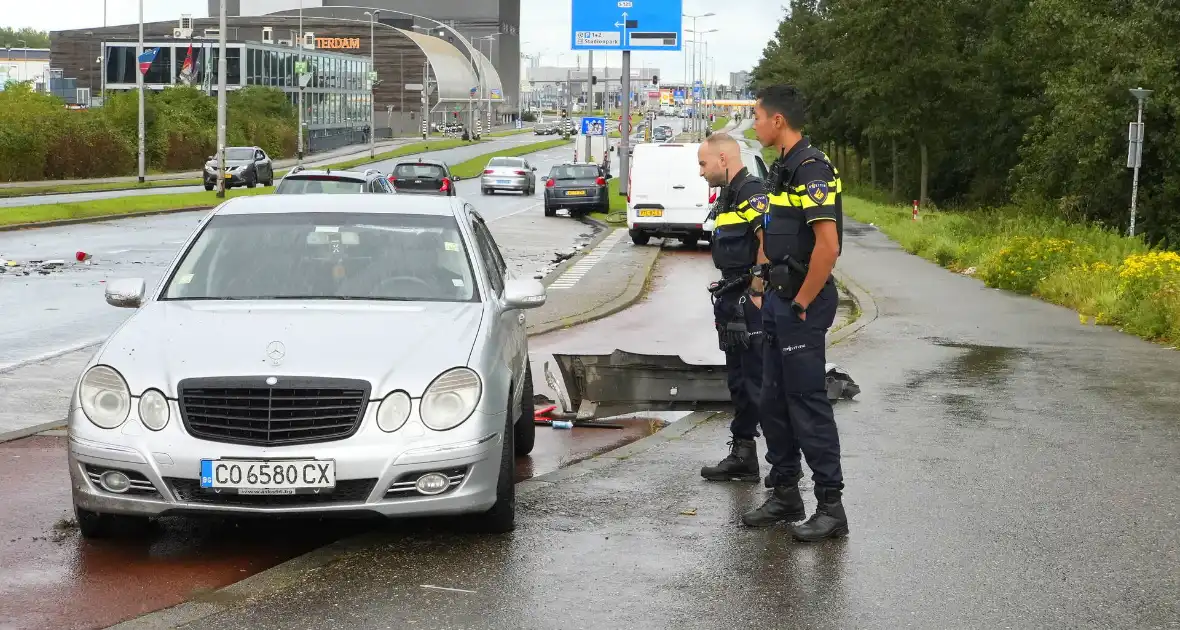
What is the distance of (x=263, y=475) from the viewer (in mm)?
5871

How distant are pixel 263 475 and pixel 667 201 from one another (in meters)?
25.2

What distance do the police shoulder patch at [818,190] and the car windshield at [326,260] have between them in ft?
5.89

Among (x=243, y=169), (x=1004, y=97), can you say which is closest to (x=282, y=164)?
(x=243, y=169)

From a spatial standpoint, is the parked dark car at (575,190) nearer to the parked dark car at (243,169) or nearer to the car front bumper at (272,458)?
the parked dark car at (243,169)

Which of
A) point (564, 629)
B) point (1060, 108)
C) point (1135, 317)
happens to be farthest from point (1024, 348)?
point (1060, 108)

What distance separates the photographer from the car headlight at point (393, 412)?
5992 mm

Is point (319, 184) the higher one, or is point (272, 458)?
point (319, 184)

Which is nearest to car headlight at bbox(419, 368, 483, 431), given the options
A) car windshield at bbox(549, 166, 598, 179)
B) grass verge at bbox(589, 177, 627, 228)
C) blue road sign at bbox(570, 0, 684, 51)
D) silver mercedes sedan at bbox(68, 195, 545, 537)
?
silver mercedes sedan at bbox(68, 195, 545, 537)

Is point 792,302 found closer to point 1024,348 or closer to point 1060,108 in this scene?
point 1024,348

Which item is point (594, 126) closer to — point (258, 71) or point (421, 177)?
point (421, 177)

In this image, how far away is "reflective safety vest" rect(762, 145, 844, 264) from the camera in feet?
Answer: 20.8

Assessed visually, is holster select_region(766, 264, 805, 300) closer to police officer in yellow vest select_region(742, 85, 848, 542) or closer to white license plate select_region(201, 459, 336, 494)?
police officer in yellow vest select_region(742, 85, 848, 542)

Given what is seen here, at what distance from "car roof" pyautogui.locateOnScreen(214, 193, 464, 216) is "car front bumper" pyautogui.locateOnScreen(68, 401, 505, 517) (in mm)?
1964

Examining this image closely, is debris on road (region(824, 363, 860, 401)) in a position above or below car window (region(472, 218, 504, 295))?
below
